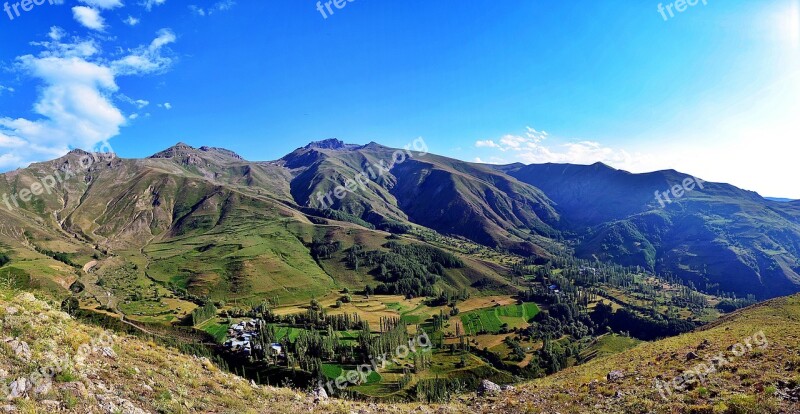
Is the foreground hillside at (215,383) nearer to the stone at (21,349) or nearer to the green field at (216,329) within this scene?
the stone at (21,349)

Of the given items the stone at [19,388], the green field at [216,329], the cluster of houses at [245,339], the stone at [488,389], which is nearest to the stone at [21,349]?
the stone at [19,388]

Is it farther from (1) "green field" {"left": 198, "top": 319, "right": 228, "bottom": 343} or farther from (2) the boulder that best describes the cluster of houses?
(2) the boulder

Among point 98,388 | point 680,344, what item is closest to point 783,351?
point 680,344

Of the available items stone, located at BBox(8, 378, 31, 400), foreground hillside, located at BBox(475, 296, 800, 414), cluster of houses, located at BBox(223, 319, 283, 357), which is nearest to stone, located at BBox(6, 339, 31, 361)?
stone, located at BBox(8, 378, 31, 400)

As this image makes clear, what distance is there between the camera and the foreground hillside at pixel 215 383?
15930 millimetres

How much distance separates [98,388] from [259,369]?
130 m

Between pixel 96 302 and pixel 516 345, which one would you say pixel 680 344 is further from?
pixel 96 302

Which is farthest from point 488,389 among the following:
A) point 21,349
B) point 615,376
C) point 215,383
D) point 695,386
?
point 21,349

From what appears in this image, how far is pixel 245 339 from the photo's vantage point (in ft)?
507

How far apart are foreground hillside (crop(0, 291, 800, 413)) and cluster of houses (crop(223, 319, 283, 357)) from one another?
130 meters

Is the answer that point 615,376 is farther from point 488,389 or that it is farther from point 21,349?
point 21,349

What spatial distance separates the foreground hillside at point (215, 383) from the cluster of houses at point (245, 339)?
129601 millimetres

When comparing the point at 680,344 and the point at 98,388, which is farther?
the point at 680,344

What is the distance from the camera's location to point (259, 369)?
13100 cm
